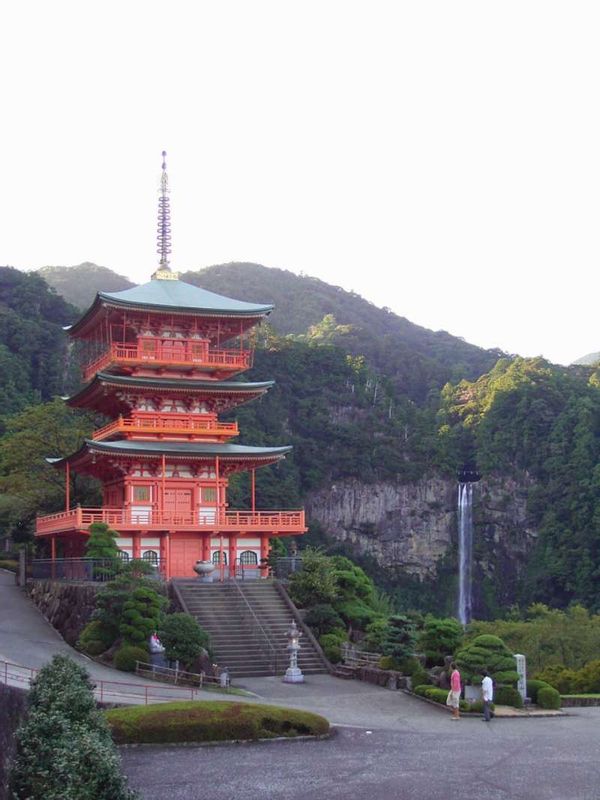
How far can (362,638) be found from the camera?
32.8 meters

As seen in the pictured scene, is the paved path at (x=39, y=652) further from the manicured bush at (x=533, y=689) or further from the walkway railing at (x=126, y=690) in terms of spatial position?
the manicured bush at (x=533, y=689)

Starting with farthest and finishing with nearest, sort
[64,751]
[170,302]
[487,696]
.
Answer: [170,302] < [487,696] < [64,751]

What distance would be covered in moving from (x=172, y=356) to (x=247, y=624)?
11.2m

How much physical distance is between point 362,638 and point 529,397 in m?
66.7

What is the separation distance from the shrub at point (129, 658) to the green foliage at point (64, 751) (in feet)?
37.1

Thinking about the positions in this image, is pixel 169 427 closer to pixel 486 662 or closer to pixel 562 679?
pixel 562 679

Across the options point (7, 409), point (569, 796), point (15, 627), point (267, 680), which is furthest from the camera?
point (7, 409)

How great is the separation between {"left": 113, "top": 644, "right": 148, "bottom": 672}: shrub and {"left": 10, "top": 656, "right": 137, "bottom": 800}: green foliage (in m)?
11.3

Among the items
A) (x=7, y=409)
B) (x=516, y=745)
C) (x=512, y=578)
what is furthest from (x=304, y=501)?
(x=516, y=745)

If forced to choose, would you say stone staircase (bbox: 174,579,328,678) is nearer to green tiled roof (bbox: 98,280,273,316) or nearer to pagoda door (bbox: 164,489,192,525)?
pagoda door (bbox: 164,489,192,525)

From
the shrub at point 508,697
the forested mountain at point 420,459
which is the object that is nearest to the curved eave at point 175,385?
the shrub at point 508,697

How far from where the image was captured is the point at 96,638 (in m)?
29.6

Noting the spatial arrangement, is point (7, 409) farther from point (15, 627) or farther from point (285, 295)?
point (285, 295)

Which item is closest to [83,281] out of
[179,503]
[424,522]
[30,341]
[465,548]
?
[30,341]
